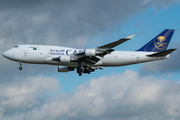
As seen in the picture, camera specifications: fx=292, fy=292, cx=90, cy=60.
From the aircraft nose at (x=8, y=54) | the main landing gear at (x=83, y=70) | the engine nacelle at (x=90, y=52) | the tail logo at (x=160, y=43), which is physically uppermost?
the tail logo at (x=160, y=43)

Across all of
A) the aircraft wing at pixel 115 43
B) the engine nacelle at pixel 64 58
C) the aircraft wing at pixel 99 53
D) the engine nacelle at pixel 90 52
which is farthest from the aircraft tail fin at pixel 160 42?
the engine nacelle at pixel 64 58

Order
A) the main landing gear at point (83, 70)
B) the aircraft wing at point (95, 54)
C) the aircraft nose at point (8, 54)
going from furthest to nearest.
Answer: the main landing gear at point (83, 70), the aircraft nose at point (8, 54), the aircraft wing at point (95, 54)

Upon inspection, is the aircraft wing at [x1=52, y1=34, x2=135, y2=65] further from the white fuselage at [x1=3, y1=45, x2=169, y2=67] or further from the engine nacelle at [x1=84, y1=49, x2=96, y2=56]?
the white fuselage at [x1=3, y1=45, x2=169, y2=67]

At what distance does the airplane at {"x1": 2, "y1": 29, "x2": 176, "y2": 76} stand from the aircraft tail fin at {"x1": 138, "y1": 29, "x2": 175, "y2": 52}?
4.45 ft

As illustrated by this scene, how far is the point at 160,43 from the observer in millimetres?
55594

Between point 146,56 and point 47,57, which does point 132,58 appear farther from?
point 47,57

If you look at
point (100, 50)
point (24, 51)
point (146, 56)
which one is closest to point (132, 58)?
point (146, 56)

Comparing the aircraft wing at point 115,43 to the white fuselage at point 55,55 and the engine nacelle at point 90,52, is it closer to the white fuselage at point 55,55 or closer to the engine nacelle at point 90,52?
the engine nacelle at point 90,52

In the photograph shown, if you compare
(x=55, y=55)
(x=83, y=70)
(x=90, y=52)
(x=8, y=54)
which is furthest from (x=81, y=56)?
(x=8, y=54)

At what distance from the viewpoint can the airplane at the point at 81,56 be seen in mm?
47938

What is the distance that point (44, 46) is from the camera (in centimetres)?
5000

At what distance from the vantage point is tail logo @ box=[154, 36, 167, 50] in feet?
182

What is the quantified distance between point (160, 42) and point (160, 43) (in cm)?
22

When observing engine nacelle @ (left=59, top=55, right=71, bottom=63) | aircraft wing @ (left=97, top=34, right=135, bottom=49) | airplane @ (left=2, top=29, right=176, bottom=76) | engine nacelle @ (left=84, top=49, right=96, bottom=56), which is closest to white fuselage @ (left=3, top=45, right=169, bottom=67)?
airplane @ (left=2, top=29, right=176, bottom=76)
